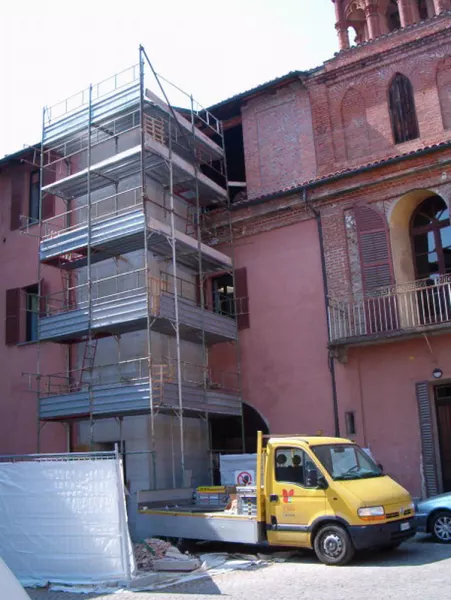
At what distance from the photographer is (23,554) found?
10484 mm

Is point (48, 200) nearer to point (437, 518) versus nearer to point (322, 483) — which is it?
point (322, 483)

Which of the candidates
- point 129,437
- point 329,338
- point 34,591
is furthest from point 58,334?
point 34,591

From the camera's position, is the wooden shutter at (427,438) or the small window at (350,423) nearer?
the wooden shutter at (427,438)

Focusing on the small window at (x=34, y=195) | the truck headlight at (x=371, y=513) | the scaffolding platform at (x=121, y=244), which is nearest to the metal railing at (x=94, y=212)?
the scaffolding platform at (x=121, y=244)

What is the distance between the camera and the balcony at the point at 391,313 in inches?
592

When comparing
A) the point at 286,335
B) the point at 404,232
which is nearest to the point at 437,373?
the point at 404,232

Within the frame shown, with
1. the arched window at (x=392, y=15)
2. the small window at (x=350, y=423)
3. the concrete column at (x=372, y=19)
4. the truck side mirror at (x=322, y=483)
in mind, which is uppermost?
the arched window at (x=392, y=15)

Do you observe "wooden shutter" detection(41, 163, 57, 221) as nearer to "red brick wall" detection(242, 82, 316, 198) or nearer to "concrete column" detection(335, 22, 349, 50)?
"red brick wall" detection(242, 82, 316, 198)

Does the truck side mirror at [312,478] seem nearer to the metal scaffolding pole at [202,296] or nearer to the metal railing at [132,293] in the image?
the metal scaffolding pole at [202,296]

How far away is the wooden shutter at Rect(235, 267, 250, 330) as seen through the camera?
1800 centimetres

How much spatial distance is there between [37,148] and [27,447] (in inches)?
341

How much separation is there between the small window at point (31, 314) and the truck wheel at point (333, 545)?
473 inches

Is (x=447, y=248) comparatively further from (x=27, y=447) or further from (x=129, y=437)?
(x=27, y=447)

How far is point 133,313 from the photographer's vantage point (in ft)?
51.1
